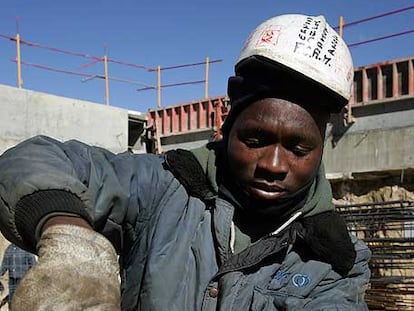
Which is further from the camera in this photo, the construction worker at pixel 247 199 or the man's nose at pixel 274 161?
the man's nose at pixel 274 161

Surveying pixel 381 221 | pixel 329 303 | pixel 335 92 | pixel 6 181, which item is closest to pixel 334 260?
pixel 329 303

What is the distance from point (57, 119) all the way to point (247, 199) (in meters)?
9.39

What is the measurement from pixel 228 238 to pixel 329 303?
0.40 m

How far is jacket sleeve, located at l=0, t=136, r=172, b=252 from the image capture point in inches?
57.4

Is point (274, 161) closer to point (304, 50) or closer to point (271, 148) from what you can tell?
point (271, 148)

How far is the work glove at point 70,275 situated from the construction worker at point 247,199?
0.59 feet

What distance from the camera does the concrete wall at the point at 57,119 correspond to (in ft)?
33.0

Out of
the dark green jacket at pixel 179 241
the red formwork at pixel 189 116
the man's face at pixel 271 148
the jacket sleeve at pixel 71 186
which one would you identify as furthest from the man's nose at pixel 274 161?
the red formwork at pixel 189 116

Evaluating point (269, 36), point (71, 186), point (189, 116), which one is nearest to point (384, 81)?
point (189, 116)

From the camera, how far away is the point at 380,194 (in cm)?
979

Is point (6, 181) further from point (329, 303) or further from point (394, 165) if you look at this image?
point (394, 165)

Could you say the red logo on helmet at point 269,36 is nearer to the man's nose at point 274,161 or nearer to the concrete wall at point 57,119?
the man's nose at point 274,161

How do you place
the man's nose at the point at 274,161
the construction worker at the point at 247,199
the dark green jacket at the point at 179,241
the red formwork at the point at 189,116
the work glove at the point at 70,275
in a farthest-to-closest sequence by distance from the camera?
the red formwork at the point at 189,116
the man's nose at the point at 274,161
the construction worker at the point at 247,199
the dark green jacket at the point at 179,241
the work glove at the point at 70,275

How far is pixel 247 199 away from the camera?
1.91 m
